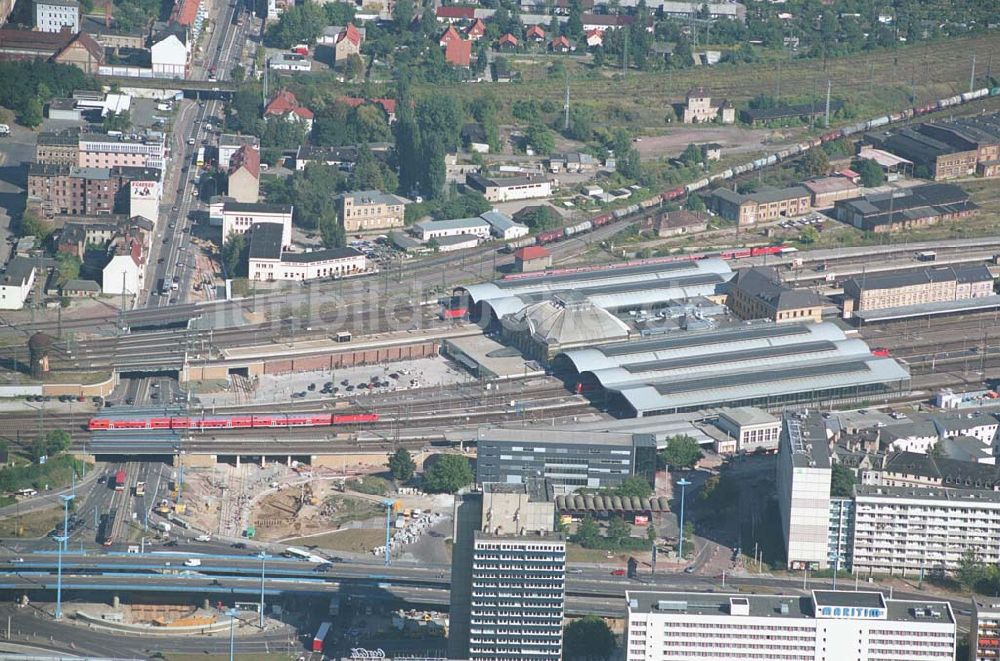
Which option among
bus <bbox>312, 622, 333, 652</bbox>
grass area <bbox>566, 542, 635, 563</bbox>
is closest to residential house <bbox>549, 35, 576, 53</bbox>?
grass area <bbox>566, 542, 635, 563</bbox>

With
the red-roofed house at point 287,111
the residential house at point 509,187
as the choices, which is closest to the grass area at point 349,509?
the residential house at point 509,187

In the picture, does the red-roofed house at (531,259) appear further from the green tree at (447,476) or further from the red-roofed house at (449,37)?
the red-roofed house at (449,37)

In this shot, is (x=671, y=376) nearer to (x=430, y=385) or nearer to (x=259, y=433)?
(x=430, y=385)

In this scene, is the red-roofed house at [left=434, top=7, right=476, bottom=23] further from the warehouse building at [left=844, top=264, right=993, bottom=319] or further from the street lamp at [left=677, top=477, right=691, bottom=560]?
the street lamp at [left=677, top=477, right=691, bottom=560]

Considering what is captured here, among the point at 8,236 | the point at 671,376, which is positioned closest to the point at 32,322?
the point at 8,236

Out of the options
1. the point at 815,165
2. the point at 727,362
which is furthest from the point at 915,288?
the point at 815,165

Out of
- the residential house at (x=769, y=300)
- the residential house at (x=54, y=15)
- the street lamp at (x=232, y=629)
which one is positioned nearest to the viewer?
the street lamp at (x=232, y=629)

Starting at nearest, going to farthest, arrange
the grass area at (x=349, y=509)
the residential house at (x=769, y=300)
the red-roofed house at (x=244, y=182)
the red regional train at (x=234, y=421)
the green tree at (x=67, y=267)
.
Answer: the grass area at (x=349, y=509), the red regional train at (x=234, y=421), the residential house at (x=769, y=300), the green tree at (x=67, y=267), the red-roofed house at (x=244, y=182)

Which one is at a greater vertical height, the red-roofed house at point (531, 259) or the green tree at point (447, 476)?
the red-roofed house at point (531, 259)
